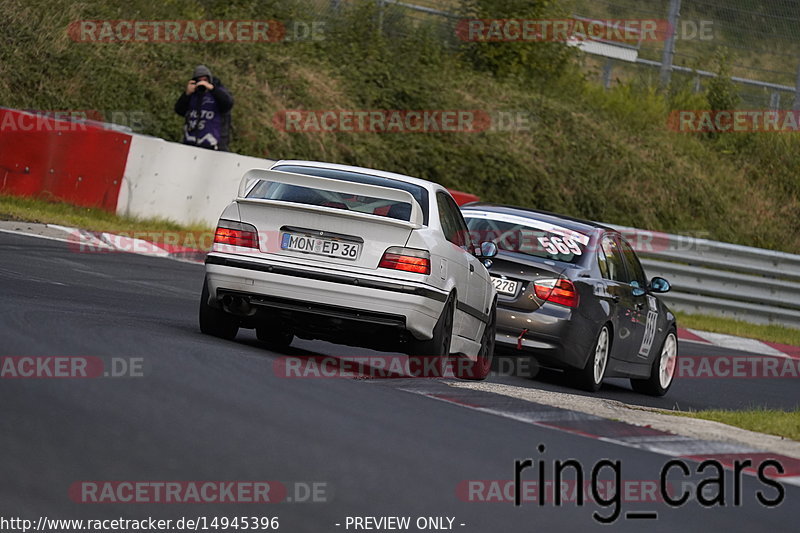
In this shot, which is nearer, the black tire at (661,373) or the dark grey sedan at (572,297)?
the dark grey sedan at (572,297)

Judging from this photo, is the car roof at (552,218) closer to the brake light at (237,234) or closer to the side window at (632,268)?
the side window at (632,268)

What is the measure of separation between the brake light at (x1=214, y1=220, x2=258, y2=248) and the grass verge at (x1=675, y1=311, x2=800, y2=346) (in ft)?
40.0

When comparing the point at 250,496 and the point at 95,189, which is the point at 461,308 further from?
the point at 95,189

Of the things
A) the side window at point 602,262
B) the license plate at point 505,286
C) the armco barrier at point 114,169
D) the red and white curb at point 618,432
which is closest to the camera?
the red and white curb at point 618,432

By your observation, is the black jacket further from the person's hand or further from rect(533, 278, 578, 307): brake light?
rect(533, 278, 578, 307): brake light

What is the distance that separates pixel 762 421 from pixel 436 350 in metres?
2.22

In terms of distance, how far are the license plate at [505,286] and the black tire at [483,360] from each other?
686 millimetres

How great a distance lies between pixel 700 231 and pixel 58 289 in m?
19.4

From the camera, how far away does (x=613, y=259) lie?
12.6 m

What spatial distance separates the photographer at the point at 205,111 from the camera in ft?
66.2

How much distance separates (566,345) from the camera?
37.5 ft

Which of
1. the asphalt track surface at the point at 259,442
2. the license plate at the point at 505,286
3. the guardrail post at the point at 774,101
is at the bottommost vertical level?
the asphalt track surface at the point at 259,442

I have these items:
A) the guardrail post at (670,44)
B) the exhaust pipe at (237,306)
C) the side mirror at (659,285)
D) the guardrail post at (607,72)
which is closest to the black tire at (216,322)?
the exhaust pipe at (237,306)

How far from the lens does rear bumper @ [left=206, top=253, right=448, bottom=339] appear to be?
8961mm
